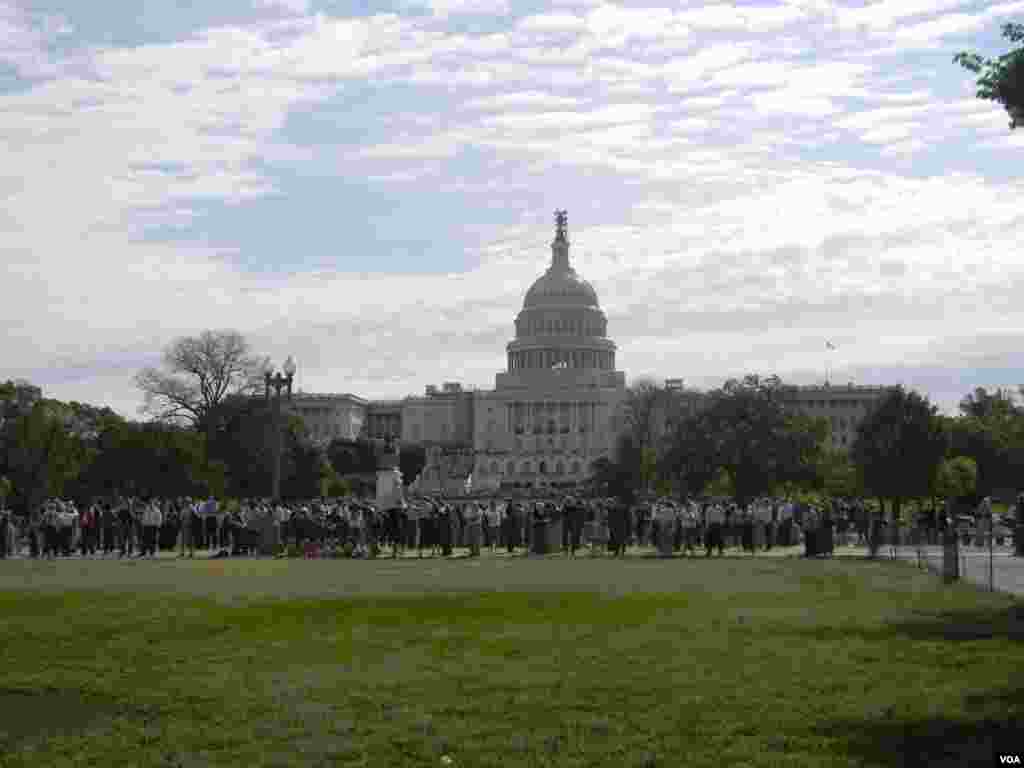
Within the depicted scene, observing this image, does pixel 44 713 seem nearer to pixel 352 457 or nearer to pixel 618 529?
pixel 618 529

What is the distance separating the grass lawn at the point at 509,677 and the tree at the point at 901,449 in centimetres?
5704

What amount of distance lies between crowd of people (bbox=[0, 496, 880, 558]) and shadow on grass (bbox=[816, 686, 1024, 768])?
37.5m

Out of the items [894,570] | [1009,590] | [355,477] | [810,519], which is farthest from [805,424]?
[355,477]

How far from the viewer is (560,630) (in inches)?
902

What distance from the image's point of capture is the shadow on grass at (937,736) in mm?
12977

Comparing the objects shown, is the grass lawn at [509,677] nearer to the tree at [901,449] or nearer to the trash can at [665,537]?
the trash can at [665,537]

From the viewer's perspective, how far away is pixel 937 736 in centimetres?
1388

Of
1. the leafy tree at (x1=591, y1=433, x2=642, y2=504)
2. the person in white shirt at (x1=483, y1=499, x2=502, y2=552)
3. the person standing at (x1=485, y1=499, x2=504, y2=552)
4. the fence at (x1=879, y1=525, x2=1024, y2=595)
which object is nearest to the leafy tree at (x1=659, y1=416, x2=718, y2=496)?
the leafy tree at (x1=591, y1=433, x2=642, y2=504)

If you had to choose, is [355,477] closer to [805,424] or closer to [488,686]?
[805,424]

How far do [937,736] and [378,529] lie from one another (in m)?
43.8

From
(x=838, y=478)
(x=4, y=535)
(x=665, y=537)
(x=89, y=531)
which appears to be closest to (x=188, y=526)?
(x=89, y=531)

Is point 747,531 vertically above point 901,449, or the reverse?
point 901,449

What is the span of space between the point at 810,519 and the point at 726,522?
6.37 metres

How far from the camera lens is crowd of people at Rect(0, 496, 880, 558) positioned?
180ft
